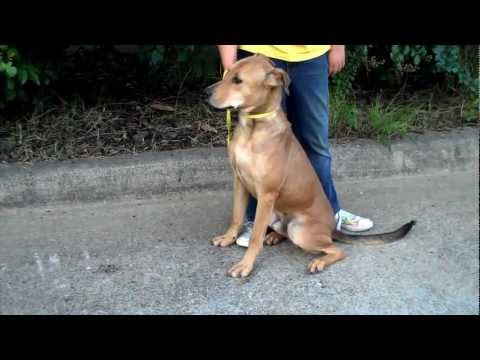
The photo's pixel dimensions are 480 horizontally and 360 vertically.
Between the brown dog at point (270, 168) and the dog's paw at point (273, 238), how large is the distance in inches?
6.2

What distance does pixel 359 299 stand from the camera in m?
3.15

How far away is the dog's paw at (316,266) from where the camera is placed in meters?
3.42

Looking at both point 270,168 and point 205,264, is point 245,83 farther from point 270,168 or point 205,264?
point 205,264

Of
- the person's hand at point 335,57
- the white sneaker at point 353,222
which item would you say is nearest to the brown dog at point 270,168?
the white sneaker at point 353,222

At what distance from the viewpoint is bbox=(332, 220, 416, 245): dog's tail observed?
373cm

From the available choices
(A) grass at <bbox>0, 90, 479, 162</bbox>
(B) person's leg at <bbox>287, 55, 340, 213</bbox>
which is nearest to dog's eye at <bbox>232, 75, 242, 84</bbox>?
(B) person's leg at <bbox>287, 55, 340, 213</bbox>

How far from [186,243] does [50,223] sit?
1.03 metres

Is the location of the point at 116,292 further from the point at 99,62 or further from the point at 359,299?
the point at 99,62

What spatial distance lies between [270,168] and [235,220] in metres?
0.57

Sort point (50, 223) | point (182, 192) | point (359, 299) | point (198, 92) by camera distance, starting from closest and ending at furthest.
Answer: point (359, 299) → point (50, 223) → point (182, 192) → point (198, 92)

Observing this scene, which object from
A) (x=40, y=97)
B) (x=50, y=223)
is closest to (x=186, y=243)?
(x=50, y=223)

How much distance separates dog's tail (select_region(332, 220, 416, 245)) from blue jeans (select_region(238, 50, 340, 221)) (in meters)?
0.34

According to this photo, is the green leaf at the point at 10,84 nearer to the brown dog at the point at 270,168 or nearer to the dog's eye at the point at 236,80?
the brown dog at the point at 270,168

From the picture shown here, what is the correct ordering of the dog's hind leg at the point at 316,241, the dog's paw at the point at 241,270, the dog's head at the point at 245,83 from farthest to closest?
1. the dog's hind leg at the point at 316,241
2. the dog's paw at the point at 241,270
3. the dog's head at the point at 245,83
